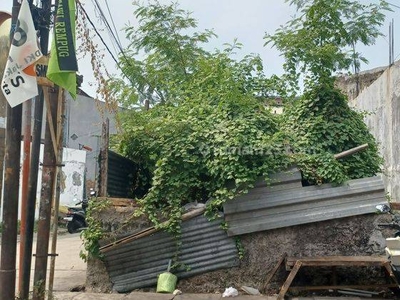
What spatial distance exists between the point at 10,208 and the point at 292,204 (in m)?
3.70

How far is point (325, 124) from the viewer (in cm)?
693

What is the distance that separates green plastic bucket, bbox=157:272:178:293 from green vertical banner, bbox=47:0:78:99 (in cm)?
281

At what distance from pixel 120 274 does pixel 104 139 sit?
2.02 m

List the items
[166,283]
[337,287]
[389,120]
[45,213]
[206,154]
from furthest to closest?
[389,120]
[206,154]
[166,283]
[337,287]
[45,213]

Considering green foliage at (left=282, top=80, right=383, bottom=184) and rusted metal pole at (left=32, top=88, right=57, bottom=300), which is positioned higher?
green foliage at (left=282, top=80, right=383, bottom=184)

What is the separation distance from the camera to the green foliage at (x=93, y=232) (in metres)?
6.17

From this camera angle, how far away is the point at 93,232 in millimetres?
6219

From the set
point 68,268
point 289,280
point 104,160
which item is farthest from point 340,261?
point 68,268

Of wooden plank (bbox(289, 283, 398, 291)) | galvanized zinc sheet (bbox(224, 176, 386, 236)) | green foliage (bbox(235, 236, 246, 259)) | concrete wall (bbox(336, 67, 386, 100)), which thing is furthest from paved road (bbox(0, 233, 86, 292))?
concrete wall (bbox(336, 67, 386, 100))

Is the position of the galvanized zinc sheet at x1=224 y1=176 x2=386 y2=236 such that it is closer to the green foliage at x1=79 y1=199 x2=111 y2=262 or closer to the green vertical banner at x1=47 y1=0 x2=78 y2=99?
the green foliage at x1=79 y1=199 x2=111 y2=262

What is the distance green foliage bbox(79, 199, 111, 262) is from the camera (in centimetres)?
617

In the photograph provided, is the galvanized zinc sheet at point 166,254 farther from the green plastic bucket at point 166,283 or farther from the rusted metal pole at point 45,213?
the rusted metal pole at point 45,213

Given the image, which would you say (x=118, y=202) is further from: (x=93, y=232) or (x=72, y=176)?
(x=72, y=176)

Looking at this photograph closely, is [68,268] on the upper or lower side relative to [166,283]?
lower
